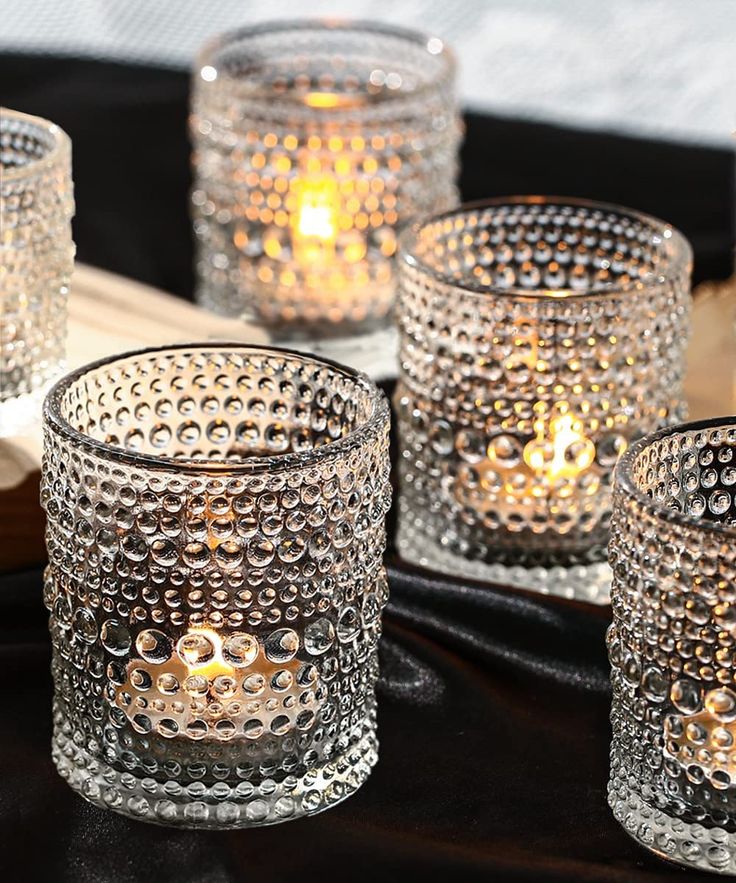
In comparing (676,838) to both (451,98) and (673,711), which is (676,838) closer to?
(673,711)

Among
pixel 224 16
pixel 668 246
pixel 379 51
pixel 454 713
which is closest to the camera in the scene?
pixel 454 713

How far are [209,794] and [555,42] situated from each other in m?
1.87

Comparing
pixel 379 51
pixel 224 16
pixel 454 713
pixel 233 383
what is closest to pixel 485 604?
pixel 454 713

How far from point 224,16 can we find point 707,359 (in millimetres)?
1502

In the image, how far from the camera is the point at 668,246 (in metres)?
1.01

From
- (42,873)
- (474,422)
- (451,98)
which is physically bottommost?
(42,873)

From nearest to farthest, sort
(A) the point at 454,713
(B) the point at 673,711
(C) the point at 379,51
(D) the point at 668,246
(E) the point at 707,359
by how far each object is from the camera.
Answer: (B) the point at 673,711 → (A) the point at 454,713 → (D) the point at 668,246 → (E) the point at 707,359 → (C) the point at 379,51

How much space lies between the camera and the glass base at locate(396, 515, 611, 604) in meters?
1.00

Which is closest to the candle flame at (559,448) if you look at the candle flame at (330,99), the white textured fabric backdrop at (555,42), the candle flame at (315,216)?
the candle flame at (315,216)

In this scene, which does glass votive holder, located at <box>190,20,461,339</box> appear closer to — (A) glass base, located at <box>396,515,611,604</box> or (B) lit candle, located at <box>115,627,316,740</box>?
(A) glass base, located at <box>396,515,611,604</box>

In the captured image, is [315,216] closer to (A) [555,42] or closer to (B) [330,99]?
(B) [330,99]

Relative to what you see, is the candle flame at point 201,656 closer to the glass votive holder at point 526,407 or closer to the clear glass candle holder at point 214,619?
the clear glass candle holder at point 214,619

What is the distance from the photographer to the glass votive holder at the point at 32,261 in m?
0.97

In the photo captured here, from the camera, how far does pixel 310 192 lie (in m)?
1.26
